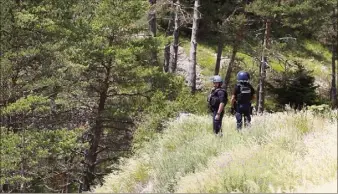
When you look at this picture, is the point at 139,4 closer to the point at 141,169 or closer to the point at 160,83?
the point at 160,83

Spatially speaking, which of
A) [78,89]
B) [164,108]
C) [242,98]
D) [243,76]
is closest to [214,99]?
[242,98]

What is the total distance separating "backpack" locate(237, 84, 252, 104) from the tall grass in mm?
681

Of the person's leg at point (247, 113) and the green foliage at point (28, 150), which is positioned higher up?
the person's leg at point (247, 113)

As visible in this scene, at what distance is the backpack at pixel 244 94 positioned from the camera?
34.6ft

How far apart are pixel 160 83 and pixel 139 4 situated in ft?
9.80

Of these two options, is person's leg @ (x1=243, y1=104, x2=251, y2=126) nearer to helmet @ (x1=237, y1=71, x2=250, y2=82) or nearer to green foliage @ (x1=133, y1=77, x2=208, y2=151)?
helmet @ (x1=237, y1=71, x2=250, y2=82)

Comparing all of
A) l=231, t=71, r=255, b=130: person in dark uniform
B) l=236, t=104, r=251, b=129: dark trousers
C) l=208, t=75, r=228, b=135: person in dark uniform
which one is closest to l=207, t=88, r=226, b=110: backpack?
l=208, t=75, r=228, b=135: person in dark uniform

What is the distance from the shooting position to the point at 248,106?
10633mm

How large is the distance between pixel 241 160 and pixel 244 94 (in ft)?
11.3

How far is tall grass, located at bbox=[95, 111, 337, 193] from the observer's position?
6.32m

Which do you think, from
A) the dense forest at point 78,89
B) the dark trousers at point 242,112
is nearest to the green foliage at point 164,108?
the dense forest at point 78,89

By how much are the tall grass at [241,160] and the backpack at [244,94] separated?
2.23 feet

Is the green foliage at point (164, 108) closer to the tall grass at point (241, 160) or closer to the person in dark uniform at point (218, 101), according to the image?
the tall grass at point (241, 160)

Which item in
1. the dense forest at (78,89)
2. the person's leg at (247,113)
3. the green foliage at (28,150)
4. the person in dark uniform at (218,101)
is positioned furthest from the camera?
the dense forest at (78,89)
